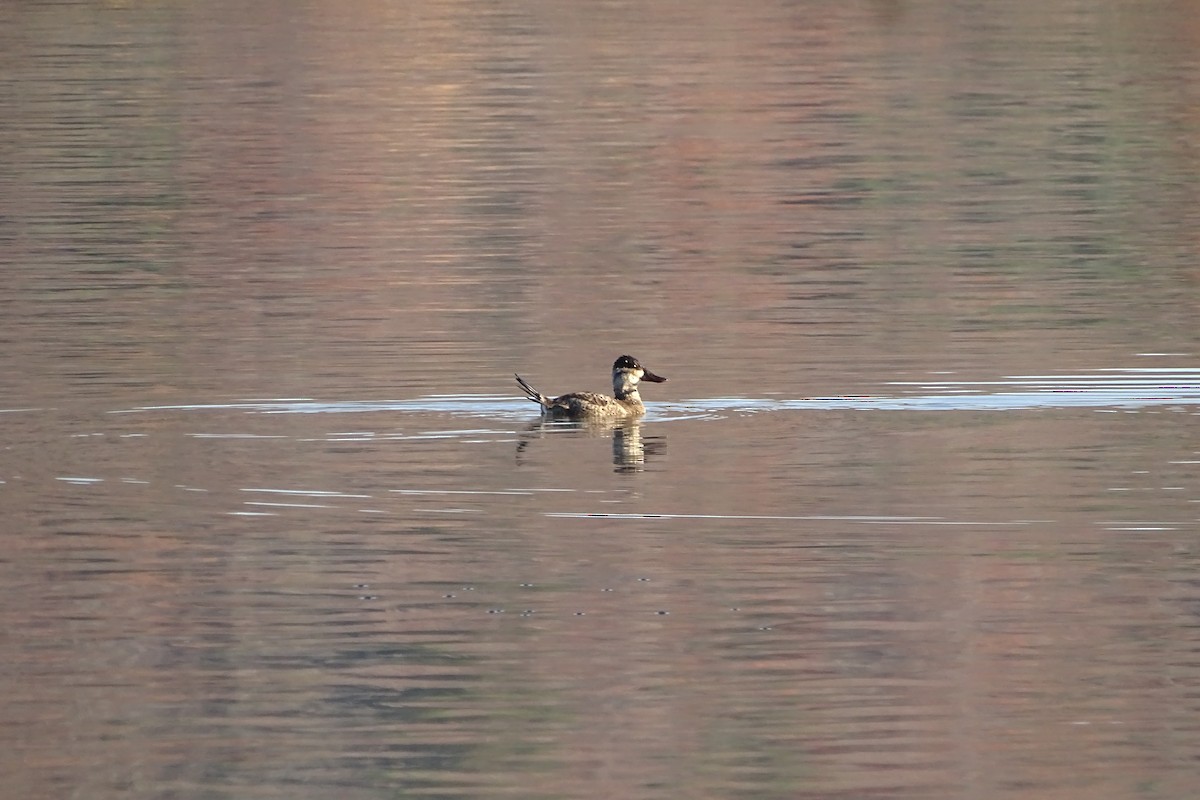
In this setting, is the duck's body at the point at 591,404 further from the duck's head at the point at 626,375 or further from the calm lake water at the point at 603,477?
the calm lake water at the point at 603,477

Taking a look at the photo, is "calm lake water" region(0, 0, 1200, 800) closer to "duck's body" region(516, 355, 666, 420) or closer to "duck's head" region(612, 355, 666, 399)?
"duck's body" region(516, 355, 666, 420)

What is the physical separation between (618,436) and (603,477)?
51.0 inches

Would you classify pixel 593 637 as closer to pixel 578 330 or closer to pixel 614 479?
pixel 614 479

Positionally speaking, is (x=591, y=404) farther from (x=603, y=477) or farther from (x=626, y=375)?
(x=603, y=477)

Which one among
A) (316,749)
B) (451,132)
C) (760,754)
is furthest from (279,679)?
(451,132)

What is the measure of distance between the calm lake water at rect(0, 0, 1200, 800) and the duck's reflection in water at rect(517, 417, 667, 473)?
0.19ft

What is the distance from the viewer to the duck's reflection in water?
46.5 ft

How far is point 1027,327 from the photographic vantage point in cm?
1811

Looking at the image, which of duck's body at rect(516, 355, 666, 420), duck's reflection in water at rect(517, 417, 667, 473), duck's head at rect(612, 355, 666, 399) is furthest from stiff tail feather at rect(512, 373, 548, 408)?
duck's head at rect(612, 355, 666, 399)

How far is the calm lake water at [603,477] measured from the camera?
30.1 ft

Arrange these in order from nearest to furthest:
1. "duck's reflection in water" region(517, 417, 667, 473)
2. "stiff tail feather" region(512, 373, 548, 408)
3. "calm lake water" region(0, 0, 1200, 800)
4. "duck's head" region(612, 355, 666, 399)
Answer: "calm lake water" region(0, 0, 1200, 800), "duck's reflection in water" region(517, 417, 667, 473), "stiff tail feather" region(512, 373, 548, 408), "duck's head" region(612, 355, 666, 399)

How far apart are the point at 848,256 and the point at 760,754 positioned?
558 inches

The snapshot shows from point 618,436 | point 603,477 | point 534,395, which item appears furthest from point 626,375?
point 603,477

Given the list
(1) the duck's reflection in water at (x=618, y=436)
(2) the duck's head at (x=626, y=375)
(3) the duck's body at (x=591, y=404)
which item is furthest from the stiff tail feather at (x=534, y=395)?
(2) the duck's head at (x=626, y=375)
